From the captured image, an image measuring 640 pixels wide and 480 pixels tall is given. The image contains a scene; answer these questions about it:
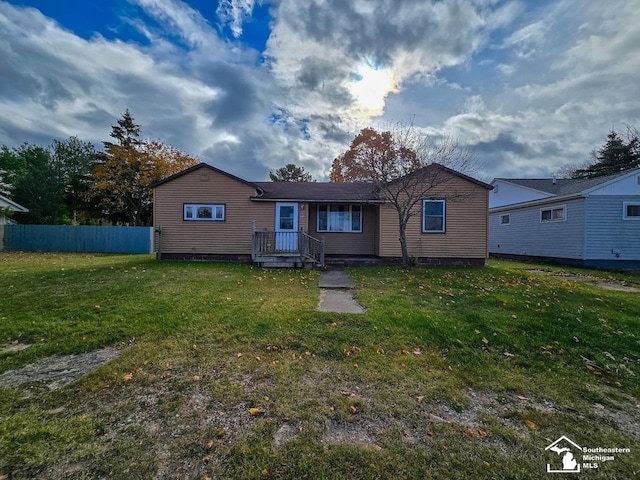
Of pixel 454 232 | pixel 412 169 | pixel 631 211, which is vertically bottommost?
pixel 454 232

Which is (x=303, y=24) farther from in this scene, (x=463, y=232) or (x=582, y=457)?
(x=582, y=457)

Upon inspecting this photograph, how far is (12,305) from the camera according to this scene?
17.4 feet

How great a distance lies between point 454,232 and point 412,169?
327cm

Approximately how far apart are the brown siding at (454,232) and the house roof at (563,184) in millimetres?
6055

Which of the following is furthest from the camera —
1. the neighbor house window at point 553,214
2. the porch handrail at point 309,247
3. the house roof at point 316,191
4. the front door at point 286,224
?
the neighbor house window at point 553,214

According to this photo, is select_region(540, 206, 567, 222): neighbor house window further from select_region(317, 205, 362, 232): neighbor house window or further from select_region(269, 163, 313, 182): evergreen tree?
select_region(269, 163, 313, 182): evergreen tree

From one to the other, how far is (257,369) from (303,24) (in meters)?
12.7

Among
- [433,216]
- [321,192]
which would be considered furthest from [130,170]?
[433,216]

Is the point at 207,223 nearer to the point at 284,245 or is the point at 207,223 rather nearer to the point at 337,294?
the point at 284,245

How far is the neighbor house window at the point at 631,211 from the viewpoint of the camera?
12812 mm

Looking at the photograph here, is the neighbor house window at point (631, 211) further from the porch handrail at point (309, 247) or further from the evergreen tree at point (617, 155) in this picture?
the evergreen tree at point (617, 155)

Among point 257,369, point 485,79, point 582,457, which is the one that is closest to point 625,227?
point 485,79

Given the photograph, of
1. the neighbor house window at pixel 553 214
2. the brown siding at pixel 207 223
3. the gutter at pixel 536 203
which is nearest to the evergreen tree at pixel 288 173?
the gutter at pixel 536 203

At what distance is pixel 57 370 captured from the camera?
318cm
